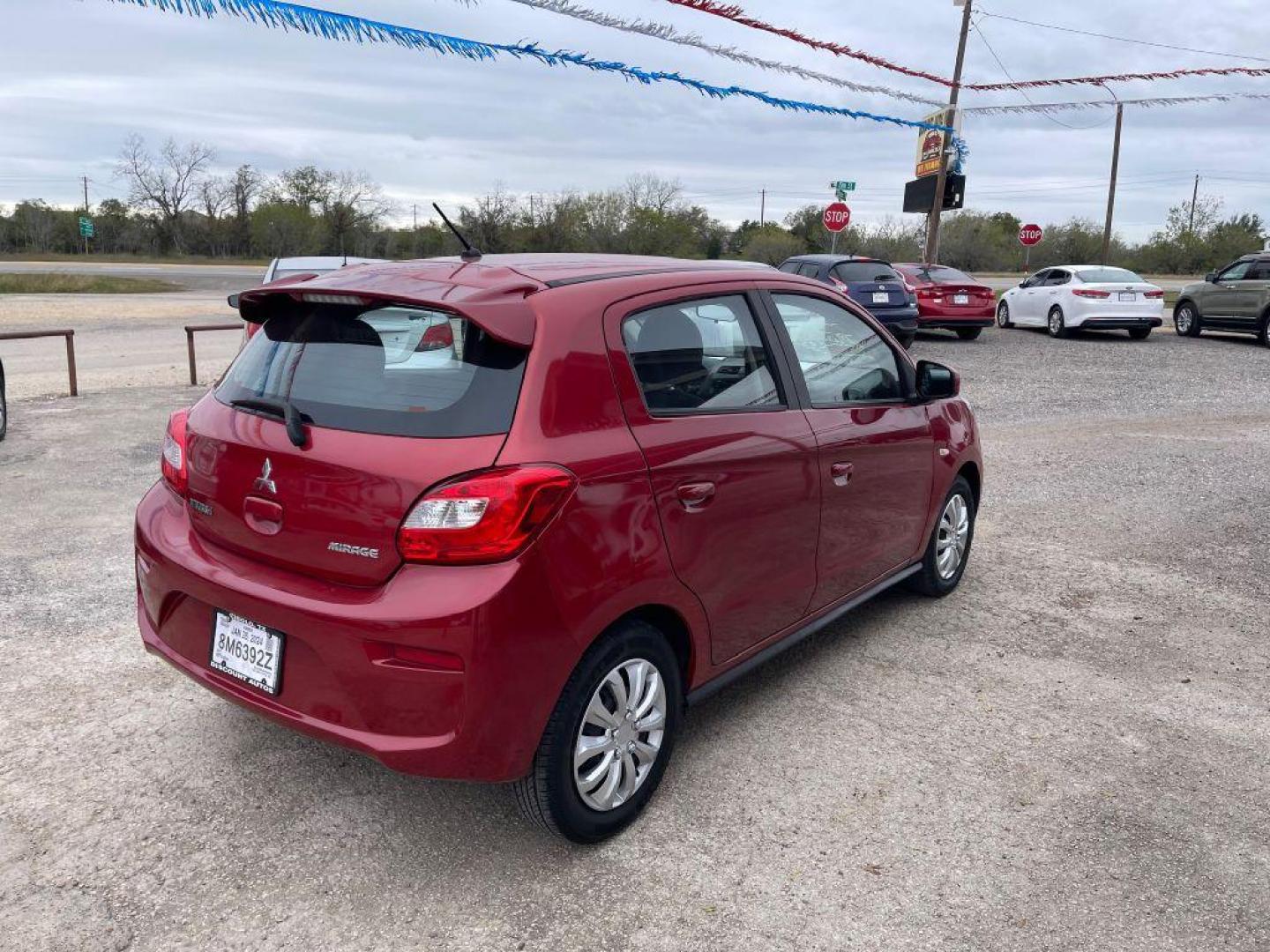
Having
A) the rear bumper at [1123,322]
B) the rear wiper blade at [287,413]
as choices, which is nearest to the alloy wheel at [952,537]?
the rear wiper blade at [287,413]

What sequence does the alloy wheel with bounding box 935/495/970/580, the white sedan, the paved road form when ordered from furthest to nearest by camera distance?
1. the paved road
2. the white sedan
3. the alloy wheel with bounding box 935/495/970/580

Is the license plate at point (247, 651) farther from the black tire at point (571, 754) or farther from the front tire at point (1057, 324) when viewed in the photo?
→ the front tire at point (1057, 324)

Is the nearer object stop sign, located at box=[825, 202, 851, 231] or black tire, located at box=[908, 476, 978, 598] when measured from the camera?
black tire, located at box=[908, 476, 978, 598]

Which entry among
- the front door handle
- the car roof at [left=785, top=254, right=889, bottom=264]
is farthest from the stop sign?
the front door handle

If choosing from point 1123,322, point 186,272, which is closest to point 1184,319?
point 1123,322

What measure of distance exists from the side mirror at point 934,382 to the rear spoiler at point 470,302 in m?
2.24

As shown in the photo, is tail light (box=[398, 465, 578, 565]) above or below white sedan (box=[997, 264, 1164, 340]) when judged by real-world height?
below

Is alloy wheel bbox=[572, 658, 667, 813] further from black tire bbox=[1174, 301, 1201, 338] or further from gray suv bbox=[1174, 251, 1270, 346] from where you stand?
black tire bbox=[1174, 301, 1201, 338]

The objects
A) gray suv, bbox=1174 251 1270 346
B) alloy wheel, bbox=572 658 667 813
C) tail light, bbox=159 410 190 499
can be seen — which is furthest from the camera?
gray suv, bbox=1174 251 1270 346

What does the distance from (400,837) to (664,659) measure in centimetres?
97

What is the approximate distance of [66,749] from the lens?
11.4 ft

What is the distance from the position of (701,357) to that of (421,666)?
141 centimetres

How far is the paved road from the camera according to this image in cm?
4031

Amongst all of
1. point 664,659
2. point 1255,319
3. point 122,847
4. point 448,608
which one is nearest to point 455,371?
point 448,608
